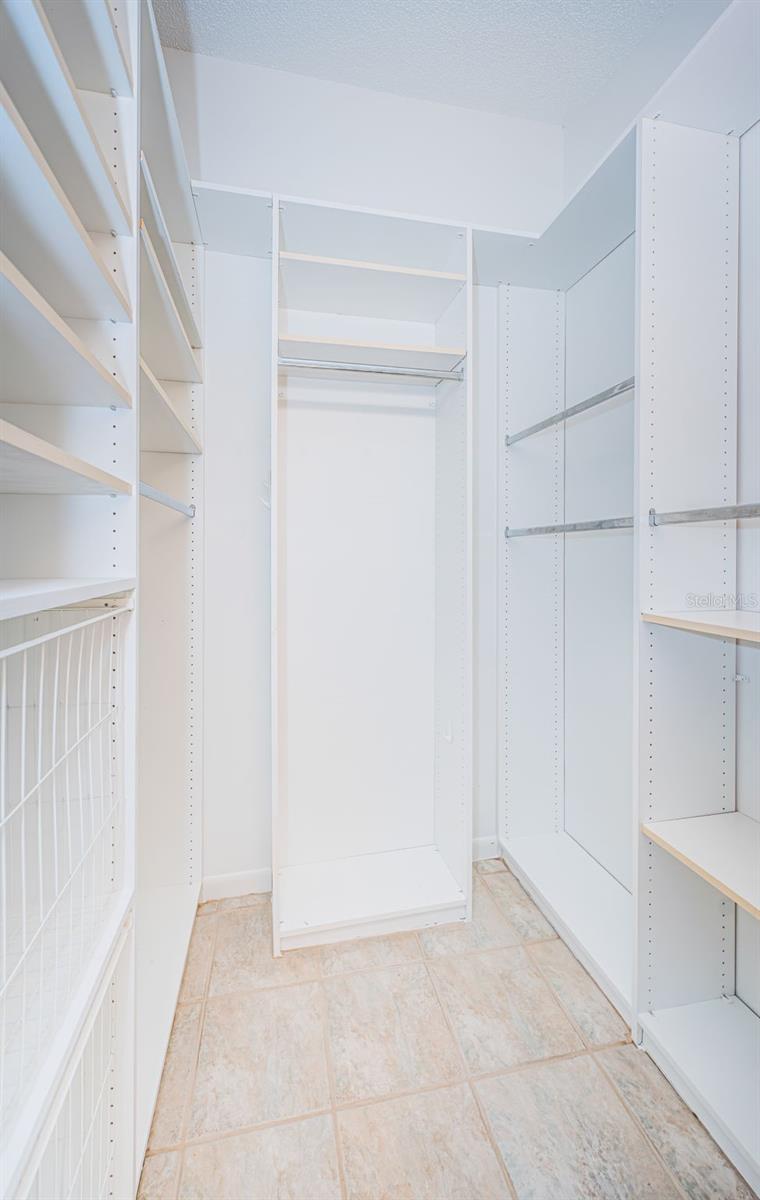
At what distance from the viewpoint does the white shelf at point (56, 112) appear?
670 millimetres

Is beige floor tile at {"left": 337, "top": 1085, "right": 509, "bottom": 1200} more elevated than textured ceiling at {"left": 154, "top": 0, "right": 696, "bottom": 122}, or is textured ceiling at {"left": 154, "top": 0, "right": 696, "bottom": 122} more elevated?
textured ceiling at {"left": 154, "top": 0, "right": 696, "bottom": 122}

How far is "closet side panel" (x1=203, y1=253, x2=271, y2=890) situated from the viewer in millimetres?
1928

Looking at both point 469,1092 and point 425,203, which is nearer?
point 469,1092

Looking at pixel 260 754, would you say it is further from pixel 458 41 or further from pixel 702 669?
pixel 458 41

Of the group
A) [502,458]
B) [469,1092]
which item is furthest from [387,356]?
[469,1092]

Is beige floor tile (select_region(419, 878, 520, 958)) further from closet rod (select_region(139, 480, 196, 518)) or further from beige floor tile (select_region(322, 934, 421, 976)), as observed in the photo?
closet rod (select_region(139, 480, 196, 518))

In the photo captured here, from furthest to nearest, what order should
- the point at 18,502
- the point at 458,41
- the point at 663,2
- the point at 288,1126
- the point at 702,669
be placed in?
the point at 458,41 < the point at 663,2 < the point at 702,669 < the point at 288,1126 < the point at 18,502

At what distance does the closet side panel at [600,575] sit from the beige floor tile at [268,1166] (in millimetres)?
1201

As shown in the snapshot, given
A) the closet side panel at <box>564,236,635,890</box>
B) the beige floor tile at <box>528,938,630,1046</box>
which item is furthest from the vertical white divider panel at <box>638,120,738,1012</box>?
the closet side panel at <box>564,236,635,890</box>

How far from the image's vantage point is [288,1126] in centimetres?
121

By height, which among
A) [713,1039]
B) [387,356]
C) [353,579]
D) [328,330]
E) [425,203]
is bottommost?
[713,1039]

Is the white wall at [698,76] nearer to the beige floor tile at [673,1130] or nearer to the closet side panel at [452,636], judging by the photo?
the closet side panel at [452,636]

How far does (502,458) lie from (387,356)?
0.63m

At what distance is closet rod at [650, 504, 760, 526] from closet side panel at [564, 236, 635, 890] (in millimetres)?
516
